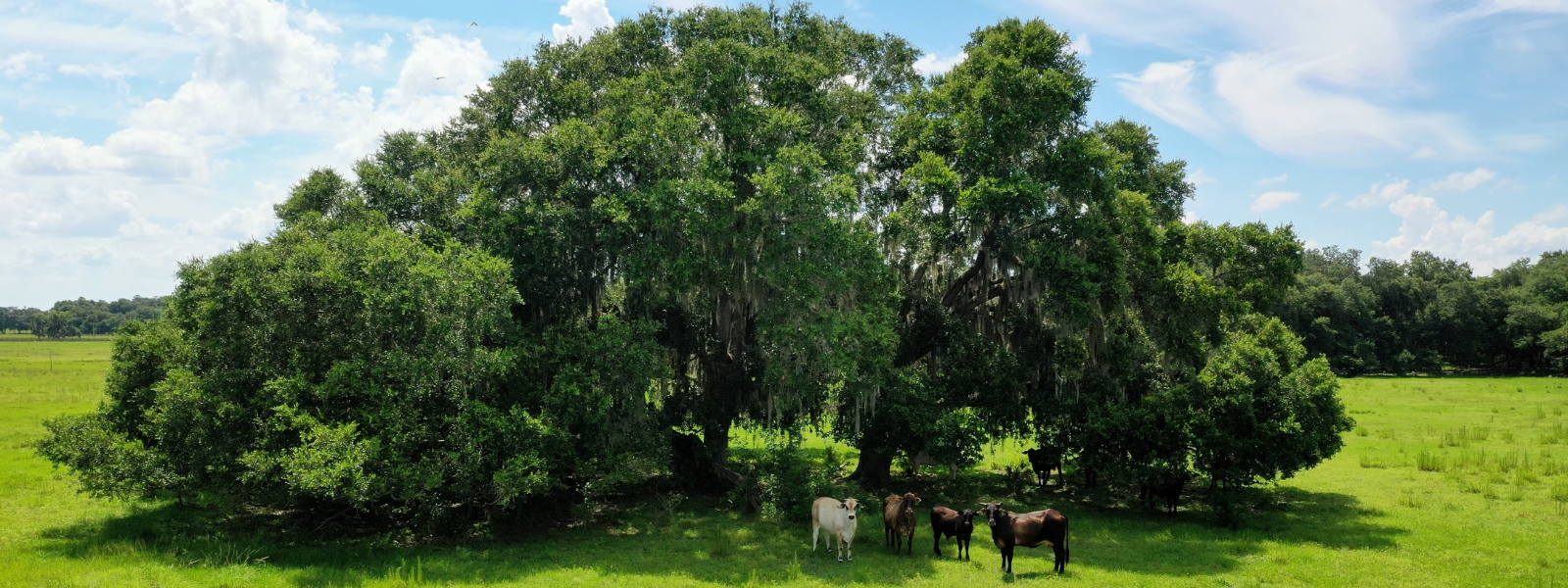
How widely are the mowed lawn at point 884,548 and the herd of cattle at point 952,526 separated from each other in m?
0.40

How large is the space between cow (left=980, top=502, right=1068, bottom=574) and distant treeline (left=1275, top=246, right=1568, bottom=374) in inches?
2173

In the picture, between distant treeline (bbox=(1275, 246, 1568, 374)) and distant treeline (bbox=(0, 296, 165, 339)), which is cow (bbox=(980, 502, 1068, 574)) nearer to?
distant treeline (bbox=(1275, 246, 1568, 374))

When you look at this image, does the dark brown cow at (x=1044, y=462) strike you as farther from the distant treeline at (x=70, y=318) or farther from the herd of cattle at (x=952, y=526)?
the distant treeline at (x=70, y=318)

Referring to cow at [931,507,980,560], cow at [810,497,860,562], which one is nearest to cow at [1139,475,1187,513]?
cow at [931,507,980,560]

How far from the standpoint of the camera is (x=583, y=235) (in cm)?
1822

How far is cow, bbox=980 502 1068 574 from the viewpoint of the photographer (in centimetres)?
1455

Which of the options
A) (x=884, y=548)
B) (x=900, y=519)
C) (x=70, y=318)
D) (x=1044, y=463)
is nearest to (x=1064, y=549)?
(x=900, y=519)

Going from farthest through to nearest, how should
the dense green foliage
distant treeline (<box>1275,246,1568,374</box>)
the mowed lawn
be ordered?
1. distant treeline (<box>1275,246,1568,374</box>)
2. the dense green foliage
3. the mowed lawn

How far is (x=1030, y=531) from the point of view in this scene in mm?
14695

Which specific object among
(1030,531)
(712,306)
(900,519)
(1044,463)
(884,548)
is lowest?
(884,548)

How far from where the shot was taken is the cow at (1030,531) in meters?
14.5

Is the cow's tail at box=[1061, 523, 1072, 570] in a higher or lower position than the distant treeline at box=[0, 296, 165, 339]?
lower

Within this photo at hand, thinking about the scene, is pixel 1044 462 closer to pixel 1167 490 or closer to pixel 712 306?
pixel 1167 490

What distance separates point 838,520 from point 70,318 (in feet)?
556
